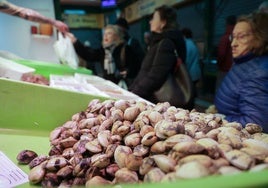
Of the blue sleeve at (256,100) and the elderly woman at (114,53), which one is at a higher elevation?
the elderly woman at (114,53)

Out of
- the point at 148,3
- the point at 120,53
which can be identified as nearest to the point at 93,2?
the point at 148,3

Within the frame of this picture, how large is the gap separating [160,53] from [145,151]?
1.55 metres

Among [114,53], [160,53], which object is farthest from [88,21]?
[160,53]

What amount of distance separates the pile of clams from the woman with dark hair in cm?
117

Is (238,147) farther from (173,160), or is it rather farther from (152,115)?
(152,115)

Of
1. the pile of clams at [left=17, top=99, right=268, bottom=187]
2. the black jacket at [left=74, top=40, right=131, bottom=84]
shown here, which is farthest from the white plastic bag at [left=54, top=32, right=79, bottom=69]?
the pile of clams at [left=17, top=99, right=268, bottom=187]

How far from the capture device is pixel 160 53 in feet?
7.20

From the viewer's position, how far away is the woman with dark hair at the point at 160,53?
2.19 m

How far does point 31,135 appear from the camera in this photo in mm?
1298

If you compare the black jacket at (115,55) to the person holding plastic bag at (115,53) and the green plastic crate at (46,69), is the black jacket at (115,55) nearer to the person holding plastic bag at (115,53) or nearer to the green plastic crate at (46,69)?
the person holding plastic bag at (115,53)

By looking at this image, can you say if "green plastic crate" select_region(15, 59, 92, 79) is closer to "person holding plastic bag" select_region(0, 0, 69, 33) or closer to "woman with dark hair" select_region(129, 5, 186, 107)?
"person holding plastic bag" select_region(0, 0, 69, 33)

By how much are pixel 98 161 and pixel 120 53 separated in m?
2.35

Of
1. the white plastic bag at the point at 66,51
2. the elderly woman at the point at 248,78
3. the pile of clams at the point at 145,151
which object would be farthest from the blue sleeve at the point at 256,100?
the white plastic bag at the point at 66,51

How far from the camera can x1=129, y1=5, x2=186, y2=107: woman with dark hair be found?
7.19ft
